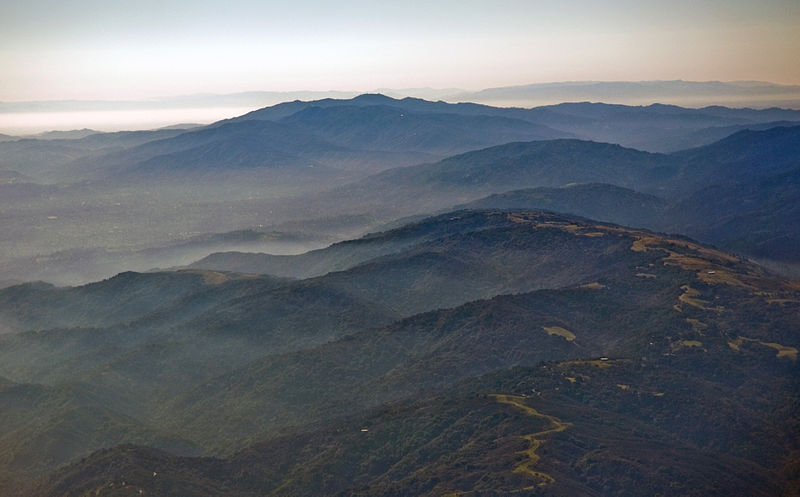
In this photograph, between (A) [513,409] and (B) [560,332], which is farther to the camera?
(B) [560,332]

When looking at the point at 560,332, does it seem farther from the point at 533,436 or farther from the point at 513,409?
the point at 533,436

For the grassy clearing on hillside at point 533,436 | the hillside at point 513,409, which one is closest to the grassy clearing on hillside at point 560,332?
the hillside at point 513,409

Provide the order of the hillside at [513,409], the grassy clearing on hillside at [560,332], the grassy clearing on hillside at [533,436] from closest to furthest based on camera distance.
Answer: the grassy clearing on hillside at [533,436] → the hillside at [513,409] → the grassy clearing on hillside at [560,332]

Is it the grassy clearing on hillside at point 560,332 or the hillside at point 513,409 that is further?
the grassy clearing on hillside at point 560,332

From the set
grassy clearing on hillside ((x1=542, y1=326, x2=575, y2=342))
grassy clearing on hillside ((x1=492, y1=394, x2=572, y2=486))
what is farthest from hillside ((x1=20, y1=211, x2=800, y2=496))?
grassy clearing on hillside ((x1=542, y1=326, x2=575, y2=342))

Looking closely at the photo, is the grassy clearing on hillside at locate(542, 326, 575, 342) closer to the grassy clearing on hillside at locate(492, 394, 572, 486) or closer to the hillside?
the hillside

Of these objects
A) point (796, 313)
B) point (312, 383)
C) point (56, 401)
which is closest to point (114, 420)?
point (56, 401)

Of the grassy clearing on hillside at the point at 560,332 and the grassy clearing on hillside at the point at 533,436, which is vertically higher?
the grassy clearing on hillside at the point at 533,436

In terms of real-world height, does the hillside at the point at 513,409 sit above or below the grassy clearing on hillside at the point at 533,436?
below

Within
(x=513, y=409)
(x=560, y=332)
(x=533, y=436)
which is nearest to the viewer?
(x=533, y=436)

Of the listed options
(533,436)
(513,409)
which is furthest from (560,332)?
(533,436)

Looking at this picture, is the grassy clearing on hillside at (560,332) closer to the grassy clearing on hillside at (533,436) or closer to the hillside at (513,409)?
the hillside at (513,409)

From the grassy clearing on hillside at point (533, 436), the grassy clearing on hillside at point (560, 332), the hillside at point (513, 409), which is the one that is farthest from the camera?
the grassy clearing on hillside at point (560, 332)
